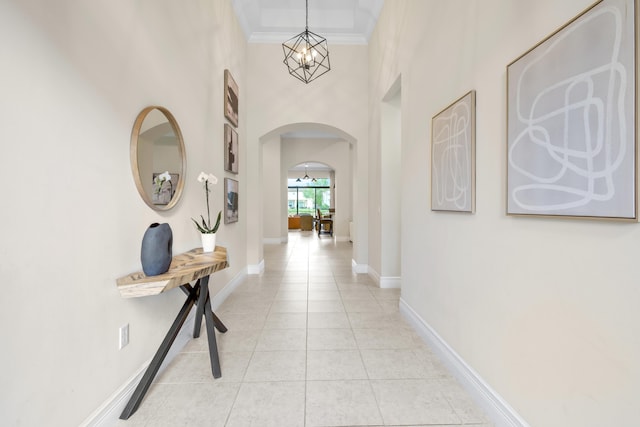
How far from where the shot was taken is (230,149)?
13.4 ft

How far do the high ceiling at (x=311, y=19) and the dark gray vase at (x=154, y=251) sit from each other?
4.07 meters

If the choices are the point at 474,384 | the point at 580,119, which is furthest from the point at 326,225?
the point at 580,119

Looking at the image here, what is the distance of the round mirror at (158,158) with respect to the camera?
1.96 metres

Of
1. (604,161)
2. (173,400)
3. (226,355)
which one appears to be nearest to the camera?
(604,161)

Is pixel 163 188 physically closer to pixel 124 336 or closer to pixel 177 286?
pixel 177 286

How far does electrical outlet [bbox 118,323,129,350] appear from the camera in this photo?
1.78 m

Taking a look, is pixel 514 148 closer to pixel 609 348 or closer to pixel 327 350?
pixel 609 348

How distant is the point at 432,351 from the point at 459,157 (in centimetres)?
159

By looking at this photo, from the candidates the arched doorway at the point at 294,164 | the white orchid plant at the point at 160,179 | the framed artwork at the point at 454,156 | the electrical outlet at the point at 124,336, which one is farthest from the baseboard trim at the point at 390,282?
the arched doorway at the point at 294,164

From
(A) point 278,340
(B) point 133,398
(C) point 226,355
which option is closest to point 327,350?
(A) point 278,340

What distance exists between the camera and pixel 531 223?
142cm

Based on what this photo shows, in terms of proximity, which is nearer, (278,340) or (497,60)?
(497,60)

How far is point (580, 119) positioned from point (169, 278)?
82.4 inches

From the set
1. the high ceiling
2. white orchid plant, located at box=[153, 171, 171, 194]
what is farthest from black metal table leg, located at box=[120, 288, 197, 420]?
the high ceiling
